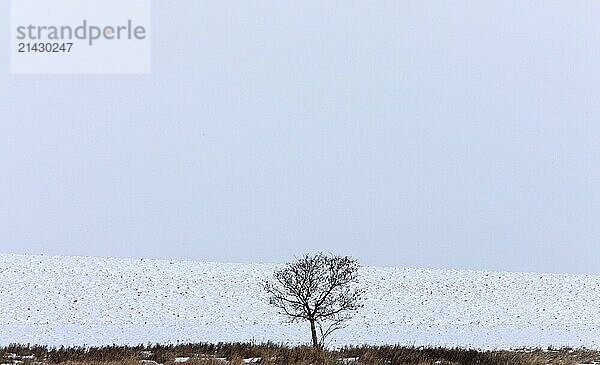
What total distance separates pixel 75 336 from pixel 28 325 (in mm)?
3780

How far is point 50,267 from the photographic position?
47250 millimetres

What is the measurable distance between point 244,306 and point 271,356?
19.4 m

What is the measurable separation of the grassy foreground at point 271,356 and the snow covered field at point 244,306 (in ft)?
17.6

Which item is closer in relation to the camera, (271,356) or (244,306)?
(271,356)

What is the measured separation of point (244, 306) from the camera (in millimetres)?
35781

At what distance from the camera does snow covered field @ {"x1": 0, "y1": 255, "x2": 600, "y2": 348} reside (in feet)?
89.8

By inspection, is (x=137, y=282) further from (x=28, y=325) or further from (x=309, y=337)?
(x=309, y=337)

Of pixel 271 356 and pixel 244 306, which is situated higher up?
pixel 271 356

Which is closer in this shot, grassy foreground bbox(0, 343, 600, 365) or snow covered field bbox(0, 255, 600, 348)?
grassy foreground bbox(0, 343, 600, 365)

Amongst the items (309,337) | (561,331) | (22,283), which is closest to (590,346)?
(561,331)

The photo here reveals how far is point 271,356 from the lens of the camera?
1670 cm

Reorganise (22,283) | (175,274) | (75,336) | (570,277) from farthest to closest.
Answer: (570,277), (175,274), (22,283), (75,336)

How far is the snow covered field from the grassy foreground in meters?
5.36

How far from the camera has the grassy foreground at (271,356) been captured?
16.1 m
